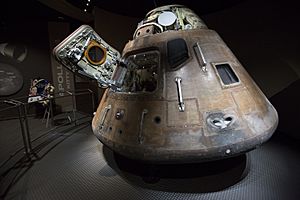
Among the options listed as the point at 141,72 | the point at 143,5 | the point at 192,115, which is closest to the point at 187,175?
the point at 192,115

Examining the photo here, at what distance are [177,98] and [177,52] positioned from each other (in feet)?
1.81

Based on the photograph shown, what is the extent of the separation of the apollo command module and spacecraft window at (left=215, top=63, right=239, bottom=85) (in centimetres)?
1

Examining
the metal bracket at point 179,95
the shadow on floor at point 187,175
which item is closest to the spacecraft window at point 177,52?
the metal bracket at point 179,95

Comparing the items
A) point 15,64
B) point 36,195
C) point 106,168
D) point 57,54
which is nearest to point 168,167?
point 106,168

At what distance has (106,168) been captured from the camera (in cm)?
285

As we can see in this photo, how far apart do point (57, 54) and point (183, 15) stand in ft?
5.31

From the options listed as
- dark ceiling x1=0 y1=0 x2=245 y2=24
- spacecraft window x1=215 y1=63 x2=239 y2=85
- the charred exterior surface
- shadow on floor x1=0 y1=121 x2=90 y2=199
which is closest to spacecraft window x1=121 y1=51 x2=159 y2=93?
the charred exterior surface

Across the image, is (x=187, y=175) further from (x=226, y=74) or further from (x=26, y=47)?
(x=26, y=47)

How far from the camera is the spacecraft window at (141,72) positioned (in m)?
2.61

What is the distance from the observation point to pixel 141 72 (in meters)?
3.09

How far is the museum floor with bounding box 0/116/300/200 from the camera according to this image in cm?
221

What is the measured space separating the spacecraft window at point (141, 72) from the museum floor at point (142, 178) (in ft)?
3.44

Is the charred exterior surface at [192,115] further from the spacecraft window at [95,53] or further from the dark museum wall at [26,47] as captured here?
the dark museum wall at [26,47]

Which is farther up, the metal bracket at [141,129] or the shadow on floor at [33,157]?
the metal bracket at [141,129]
